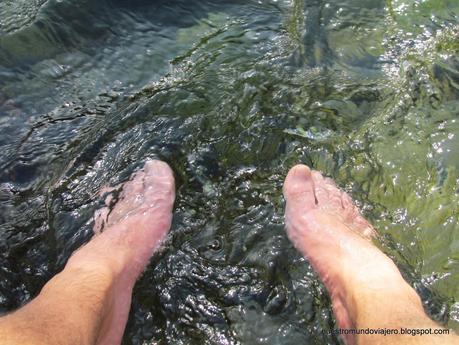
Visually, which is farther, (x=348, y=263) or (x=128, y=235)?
(x=128, y=235)

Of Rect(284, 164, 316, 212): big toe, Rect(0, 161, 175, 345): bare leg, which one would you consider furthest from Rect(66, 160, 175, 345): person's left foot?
Rect(284, 164, 316, 212): big toe

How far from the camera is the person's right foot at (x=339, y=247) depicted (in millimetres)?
1844

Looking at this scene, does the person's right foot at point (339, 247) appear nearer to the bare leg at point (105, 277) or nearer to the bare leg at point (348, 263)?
the bare leg at point (348, 263)

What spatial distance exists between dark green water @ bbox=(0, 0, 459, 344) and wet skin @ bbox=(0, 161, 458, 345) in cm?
8

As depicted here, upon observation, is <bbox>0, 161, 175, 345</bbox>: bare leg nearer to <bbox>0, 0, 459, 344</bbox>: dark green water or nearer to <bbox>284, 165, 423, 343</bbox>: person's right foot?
<bbox>0, 0, 459, 344</bbox>: dark green water

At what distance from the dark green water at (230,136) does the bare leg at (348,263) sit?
0.08 m

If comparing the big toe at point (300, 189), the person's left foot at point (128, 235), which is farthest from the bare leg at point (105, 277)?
the big toe at point (300, 189)

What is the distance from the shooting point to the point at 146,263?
7.45 feet

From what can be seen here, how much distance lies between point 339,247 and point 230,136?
904 mm

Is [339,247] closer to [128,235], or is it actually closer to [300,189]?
[300,189]

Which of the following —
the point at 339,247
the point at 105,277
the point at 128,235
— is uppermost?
the point at 105,277

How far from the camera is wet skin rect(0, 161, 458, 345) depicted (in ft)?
5.29

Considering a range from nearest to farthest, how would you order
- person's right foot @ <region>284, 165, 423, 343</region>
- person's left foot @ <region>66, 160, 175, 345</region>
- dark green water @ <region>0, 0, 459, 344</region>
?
1. person's right foot @ <region>284, 165, 423, 343</region>
2. person's left foot @ <region>66, 160, 175, 345</region>
3. dark green water @ <region>0, 0, 459, 344</region>

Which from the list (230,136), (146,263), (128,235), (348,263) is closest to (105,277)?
(146,263)
